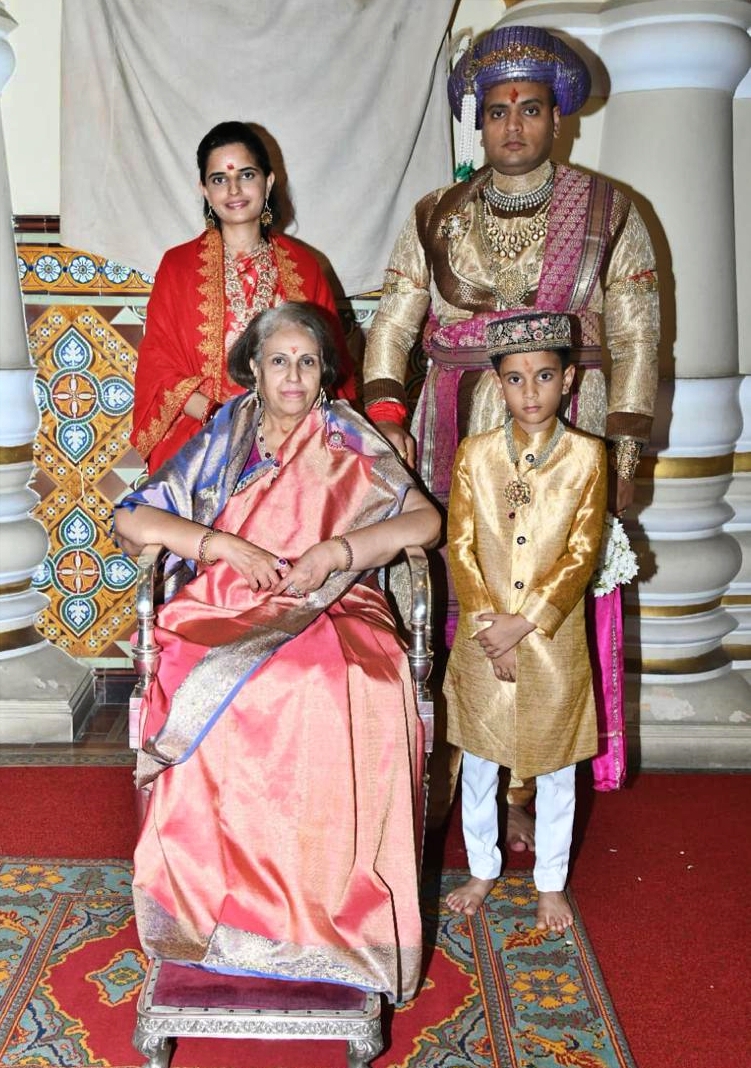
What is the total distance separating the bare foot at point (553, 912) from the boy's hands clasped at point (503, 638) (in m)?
0.66

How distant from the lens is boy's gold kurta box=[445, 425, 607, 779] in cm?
312

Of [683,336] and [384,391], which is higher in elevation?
[683,336]

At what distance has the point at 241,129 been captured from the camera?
3633 mm

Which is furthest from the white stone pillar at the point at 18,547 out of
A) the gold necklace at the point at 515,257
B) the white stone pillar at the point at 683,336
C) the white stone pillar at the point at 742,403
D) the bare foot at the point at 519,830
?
the white stone pillar at the point at 742,403

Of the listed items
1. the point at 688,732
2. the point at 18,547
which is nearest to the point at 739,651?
the point at 688,732

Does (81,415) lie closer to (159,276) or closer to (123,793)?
(159,276)

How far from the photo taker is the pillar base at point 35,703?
4527 mm

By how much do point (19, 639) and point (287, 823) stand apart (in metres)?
2.29

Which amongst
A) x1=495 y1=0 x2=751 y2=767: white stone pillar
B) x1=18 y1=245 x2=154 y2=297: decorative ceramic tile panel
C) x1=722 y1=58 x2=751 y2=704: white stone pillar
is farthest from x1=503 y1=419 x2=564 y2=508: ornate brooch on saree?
x1=18 y1=245 x2=154 y2=297: decorative ceramic tile panel

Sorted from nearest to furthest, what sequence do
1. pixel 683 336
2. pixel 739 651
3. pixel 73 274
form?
pixel 683 336 → pixel 73 274 → pixel 739 651

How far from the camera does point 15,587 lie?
4.63 m

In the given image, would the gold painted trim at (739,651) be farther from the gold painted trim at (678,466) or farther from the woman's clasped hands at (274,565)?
the woman's clasped hands at (274,565)

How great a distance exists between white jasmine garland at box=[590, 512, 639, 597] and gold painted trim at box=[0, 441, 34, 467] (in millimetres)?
2333

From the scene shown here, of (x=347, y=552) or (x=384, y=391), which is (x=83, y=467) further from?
(x=347, y=552)
